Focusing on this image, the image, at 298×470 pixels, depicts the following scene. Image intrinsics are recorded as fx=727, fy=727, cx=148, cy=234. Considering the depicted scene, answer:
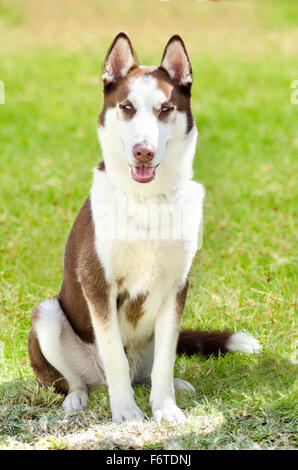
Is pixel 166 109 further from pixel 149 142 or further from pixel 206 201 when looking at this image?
pixel 206 201

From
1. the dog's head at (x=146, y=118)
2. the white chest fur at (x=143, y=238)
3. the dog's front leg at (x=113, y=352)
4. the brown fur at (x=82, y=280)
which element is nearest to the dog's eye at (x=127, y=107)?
the dog's head at (x=146, y=118)

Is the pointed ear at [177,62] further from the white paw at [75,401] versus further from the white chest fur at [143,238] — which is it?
the white paw at [75,401]

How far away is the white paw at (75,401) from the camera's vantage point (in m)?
3.40

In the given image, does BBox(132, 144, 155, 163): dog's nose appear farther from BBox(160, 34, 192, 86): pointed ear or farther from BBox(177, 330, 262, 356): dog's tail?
BBox(177, 330, 262, 356): dog's tail

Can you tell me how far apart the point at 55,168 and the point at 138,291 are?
385 centimetres

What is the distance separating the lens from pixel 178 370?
12.3 feet

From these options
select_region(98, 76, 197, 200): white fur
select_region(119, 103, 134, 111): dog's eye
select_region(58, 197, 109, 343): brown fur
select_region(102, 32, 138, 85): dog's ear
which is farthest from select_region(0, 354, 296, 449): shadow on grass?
select_region(102, 32, 138, 85): dog's ear

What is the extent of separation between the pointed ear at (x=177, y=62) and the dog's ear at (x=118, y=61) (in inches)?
5.8

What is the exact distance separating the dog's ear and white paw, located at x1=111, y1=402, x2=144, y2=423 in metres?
1.44

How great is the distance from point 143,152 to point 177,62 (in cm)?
53

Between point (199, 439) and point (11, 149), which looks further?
point (11, 149)

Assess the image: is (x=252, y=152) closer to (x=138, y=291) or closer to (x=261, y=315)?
(x=261, y=315)

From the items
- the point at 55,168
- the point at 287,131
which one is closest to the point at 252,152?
the point at 287,131

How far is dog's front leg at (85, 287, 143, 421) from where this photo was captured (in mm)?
3240
